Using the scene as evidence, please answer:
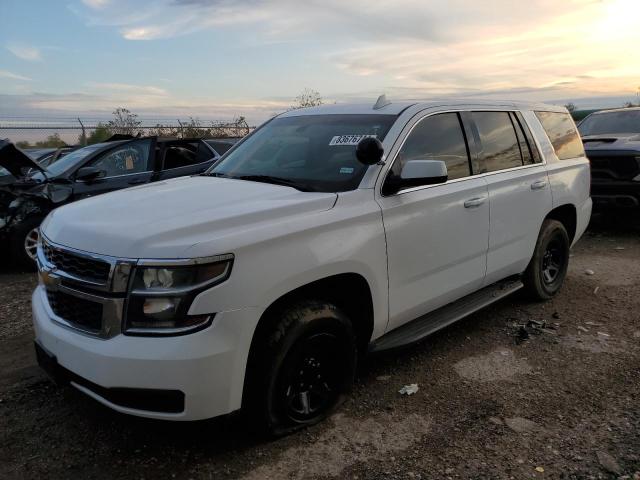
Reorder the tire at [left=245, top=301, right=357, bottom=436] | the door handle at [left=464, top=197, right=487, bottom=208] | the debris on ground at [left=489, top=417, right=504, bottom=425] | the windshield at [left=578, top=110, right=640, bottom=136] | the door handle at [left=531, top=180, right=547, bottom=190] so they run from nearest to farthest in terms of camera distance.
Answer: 1. the tire at [left=245, top=301, right=357, bottom=436]
2. the debris on ground at [left=489, top=417, right=504, bottom=425]
3. the door handle at [left=464, top=197, right=487, bottom=208]
4. the door handle at [left=531, top=180, right=547, bottom=190]
5. the windshield at [left=578, top=110, right=640, bottom=136]

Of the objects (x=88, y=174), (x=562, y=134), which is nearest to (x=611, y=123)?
(x=562, y=134)

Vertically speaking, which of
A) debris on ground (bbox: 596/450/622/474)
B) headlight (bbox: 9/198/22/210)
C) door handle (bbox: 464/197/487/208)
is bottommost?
debris on ground (bbox: 596/450/622/474)

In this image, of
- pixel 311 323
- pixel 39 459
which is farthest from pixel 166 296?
pixel 39 459

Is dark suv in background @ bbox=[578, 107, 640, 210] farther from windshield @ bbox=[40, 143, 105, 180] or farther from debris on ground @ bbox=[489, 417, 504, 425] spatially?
windshield @ bbox=[40, 143, 105, 180]

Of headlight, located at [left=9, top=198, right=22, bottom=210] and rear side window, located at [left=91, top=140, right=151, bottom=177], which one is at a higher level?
rear side window, located at [left=91, top=140, right=151, bottom=177]

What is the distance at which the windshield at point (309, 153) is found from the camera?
133 inches

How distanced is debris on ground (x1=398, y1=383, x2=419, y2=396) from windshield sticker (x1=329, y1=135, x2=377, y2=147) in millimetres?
1653

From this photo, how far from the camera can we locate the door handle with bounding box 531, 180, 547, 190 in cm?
459

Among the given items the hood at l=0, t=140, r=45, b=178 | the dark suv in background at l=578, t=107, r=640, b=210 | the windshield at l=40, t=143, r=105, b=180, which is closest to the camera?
the hood at l=0, t=140, r=45, b=178

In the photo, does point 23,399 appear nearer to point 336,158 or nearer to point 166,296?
point 166,296

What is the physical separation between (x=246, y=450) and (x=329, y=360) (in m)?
0.66

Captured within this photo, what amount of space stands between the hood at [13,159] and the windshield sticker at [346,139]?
164 inches

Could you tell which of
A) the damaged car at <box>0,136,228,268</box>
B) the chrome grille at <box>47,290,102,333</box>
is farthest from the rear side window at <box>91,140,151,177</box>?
the chrome grille at <box>47,290,102,333</box>

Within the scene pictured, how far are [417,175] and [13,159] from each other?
510 centimetres
